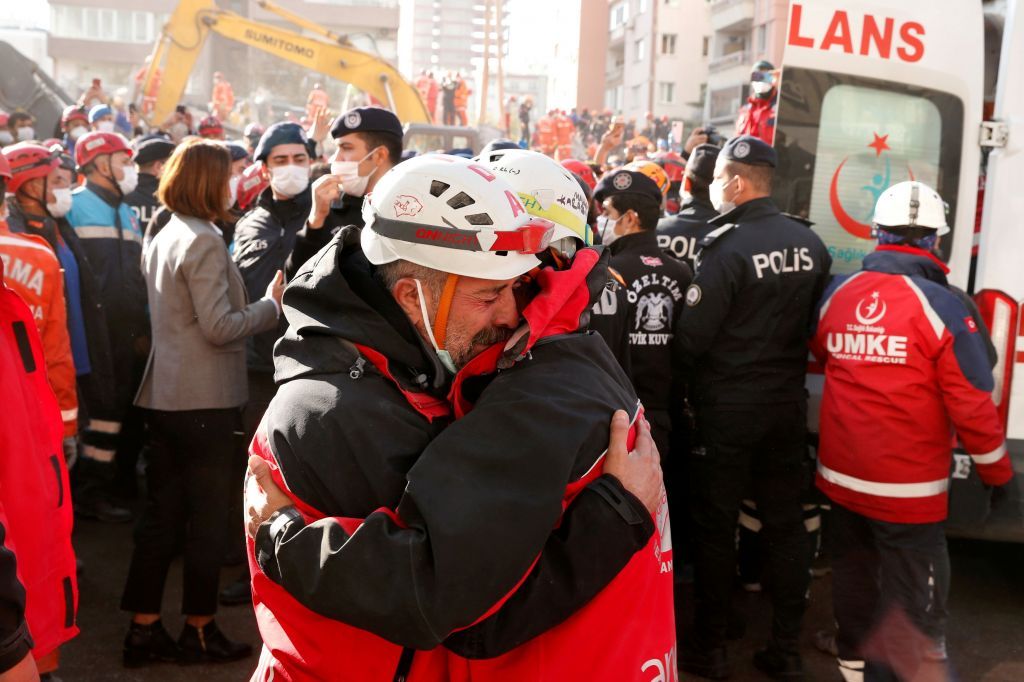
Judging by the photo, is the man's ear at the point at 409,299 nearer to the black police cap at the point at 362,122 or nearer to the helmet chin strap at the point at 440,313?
the helmet chin strap at the point at 440,313

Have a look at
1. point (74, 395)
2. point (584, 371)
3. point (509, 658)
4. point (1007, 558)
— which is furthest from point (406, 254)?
point (1007, 558)

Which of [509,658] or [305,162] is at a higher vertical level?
[305,162]

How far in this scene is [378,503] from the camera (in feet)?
5.53

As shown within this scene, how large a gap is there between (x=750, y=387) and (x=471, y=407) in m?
2.62

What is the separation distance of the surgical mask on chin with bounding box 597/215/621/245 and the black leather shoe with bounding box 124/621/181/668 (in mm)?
2588

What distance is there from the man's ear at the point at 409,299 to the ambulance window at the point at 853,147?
306 cm

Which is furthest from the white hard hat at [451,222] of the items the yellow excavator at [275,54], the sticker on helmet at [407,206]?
the yellow excavator at [275,54]

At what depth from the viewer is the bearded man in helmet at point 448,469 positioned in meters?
1.61

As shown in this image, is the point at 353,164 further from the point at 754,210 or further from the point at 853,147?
the point at 853,147

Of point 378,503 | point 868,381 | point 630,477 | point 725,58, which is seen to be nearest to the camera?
point 378,503

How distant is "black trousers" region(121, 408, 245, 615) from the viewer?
404 centimetres

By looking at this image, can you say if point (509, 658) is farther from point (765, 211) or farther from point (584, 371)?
point (765, 211)

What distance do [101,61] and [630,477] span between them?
222ft

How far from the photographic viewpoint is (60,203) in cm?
541
